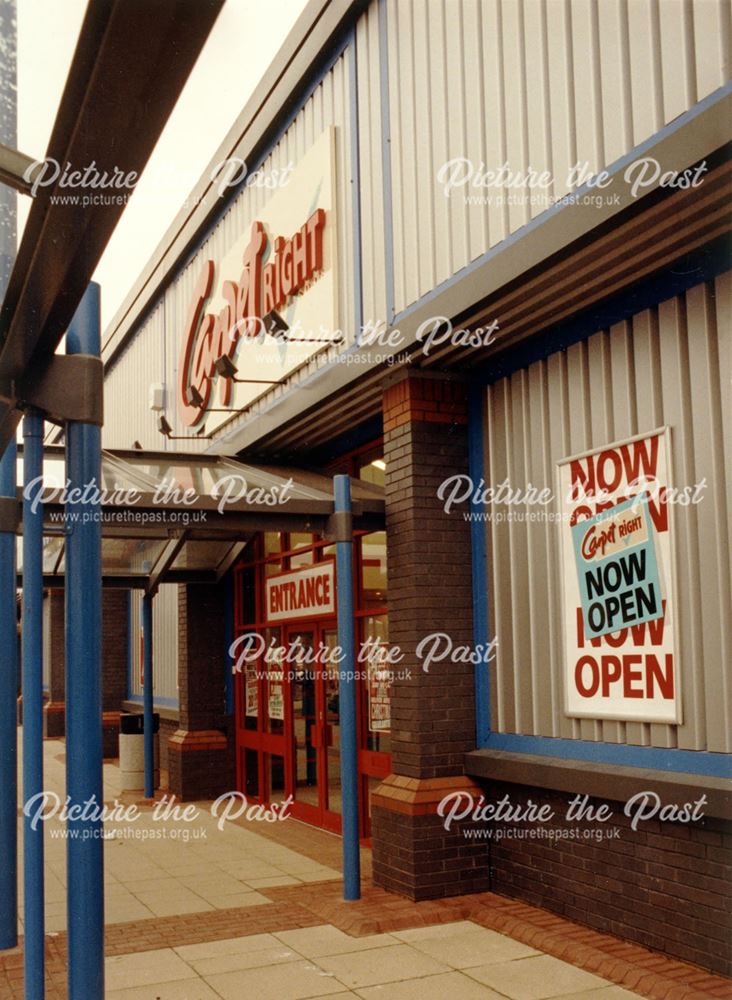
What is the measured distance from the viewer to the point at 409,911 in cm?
711

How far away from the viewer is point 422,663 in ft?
25.6

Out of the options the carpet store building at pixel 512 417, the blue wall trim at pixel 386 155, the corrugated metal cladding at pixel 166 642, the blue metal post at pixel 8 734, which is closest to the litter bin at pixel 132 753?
the corrugated metal cladding at pixel 166 642

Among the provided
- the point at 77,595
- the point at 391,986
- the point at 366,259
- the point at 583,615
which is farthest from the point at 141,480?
the point at 77,595

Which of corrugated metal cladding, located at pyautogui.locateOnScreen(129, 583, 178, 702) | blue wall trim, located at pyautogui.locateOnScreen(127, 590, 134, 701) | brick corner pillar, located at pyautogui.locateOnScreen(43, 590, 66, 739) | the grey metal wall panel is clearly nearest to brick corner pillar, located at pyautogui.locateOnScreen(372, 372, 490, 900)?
the grey metal wall panel

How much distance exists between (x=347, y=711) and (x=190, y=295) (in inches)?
305

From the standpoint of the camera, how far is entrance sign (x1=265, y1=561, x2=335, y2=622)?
10641 mm

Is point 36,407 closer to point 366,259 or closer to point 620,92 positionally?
point 620,92

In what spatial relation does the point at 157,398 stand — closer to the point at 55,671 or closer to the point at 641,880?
the point at 641,880

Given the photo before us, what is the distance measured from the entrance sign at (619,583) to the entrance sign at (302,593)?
4012mm

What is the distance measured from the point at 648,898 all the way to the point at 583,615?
1718 millimetres

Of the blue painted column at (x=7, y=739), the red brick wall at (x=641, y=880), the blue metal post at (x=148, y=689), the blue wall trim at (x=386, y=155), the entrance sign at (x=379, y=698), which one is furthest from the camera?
the blue metal post at (x=148, y=689)

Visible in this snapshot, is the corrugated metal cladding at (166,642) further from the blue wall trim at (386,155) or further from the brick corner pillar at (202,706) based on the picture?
the blue wall trim at (386,155)

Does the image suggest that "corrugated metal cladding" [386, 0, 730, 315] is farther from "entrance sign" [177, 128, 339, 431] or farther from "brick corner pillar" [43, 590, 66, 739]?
"brick corner pillar" [43, 590, 66, 739]

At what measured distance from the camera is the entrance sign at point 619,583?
6.06m
